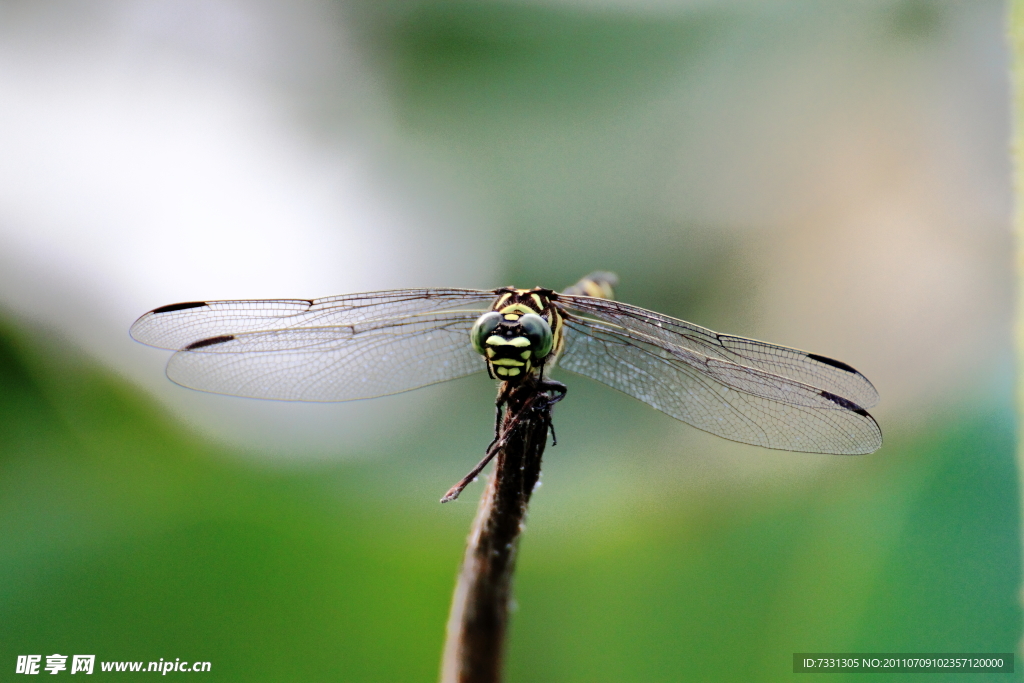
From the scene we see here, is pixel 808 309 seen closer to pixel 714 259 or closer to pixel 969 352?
pixel 714 259

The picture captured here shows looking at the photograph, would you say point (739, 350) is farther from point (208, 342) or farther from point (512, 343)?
point (208, 342)

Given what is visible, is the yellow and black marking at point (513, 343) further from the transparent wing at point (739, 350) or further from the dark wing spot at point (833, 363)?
the dark wing spot at point (833, 363)

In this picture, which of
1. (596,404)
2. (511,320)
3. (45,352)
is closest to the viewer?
(511,320)

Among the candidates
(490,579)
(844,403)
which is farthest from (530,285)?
(490,579)

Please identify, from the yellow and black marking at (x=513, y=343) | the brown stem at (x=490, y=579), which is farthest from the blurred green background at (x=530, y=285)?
the brown stem at (x=490, y=579)

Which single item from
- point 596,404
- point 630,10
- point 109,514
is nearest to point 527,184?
point 630,10

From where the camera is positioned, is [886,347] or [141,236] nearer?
[886,347]
